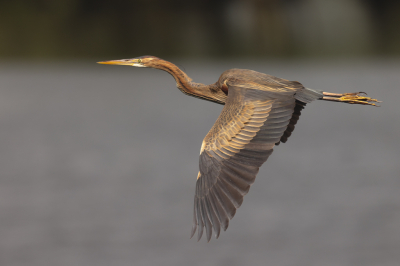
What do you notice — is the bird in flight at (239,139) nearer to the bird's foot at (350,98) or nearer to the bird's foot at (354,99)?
the bird's foot at (350,98)

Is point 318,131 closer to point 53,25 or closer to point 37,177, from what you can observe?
point 37,177

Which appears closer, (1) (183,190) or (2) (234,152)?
(2) (234,152)

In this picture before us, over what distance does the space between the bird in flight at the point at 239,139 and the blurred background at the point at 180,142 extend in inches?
570

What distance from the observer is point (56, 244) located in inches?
784

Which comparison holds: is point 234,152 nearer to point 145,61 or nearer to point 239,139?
point 239,139

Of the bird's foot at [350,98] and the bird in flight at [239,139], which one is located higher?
the bird's foot at [350,98]

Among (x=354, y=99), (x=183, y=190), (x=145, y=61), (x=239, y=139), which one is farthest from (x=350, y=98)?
(x=183, y=190)

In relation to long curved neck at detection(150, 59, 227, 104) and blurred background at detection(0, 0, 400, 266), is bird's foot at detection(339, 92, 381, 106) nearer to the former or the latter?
long curved neck at detection(150, 59, 227, 104)

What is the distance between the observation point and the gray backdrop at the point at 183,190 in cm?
1961

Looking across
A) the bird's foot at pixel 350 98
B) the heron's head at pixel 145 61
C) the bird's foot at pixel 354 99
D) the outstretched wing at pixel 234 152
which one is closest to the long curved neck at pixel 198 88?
the heron's head at pixel 145 61

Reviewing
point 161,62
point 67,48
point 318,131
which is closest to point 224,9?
point 67,48

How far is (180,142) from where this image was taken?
76.2ft

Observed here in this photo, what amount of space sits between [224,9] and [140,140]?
13977 millimetres

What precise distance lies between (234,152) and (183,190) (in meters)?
15.6
